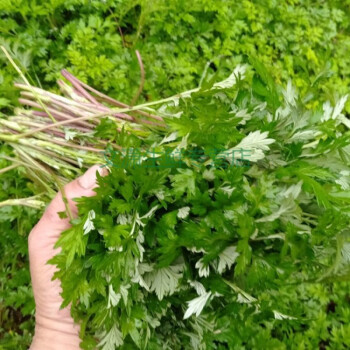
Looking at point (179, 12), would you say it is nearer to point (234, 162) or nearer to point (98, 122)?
point (98, 122)

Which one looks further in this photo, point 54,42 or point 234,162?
point 54,42

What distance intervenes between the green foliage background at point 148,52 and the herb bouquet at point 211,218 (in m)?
0.76

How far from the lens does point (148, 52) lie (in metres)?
2.32

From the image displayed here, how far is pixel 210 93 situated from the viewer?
4.24 feet

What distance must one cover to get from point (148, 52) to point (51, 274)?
1.55 metres

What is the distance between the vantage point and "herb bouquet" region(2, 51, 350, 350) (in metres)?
1.09

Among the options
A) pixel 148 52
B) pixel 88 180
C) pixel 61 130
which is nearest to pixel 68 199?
pixel 88 180

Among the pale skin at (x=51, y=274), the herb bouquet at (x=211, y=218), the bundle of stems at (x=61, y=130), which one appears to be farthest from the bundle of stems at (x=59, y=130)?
the herb bouquet at (x=211, y=218)

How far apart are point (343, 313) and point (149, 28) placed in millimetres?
2388

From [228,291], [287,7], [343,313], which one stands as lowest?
[343,313]

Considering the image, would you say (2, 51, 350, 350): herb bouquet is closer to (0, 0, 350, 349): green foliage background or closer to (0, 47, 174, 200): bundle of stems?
(0, 47, 174, 200): bundle of stems

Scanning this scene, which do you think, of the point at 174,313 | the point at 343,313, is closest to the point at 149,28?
the point at 174,313

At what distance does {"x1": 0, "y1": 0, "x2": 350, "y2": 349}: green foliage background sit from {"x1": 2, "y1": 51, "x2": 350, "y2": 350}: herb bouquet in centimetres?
76

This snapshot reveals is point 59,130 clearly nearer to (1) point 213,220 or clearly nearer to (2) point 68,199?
(2) point 68,199
